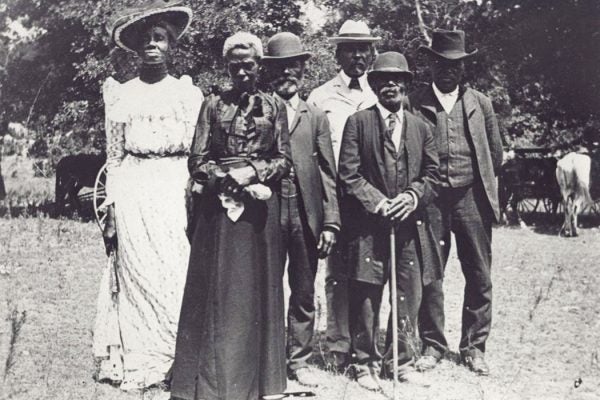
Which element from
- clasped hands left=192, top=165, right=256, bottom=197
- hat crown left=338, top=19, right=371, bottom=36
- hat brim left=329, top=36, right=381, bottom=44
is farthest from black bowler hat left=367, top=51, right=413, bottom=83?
clasped hands left=192, top=165, right=256, bottom=197

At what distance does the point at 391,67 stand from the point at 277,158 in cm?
114

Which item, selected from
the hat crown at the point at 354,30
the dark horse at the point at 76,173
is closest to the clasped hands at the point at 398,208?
the hat crown at the point at 354,30

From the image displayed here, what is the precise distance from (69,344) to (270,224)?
2770mm

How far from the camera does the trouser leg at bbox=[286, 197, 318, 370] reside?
4.75 m

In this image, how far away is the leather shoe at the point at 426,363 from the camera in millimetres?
5168

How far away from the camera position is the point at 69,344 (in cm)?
601

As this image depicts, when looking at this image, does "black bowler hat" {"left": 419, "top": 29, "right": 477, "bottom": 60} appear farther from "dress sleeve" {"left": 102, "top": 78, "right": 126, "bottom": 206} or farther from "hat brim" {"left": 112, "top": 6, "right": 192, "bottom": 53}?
"dress sleeve" {"left": 102, "top": 78, "right": 126, "bottom": 206}

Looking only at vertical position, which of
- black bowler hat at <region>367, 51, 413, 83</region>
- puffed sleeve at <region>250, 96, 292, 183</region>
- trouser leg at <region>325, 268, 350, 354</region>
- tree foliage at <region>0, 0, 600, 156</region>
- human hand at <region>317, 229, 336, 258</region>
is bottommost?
trouser leg at <region>325, 268, 350, 354</region>

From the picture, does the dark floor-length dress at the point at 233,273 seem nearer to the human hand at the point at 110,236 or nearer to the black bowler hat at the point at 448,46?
the human hand at the point at 110,236

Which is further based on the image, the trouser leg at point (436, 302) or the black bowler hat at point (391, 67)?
the trouser leg at point (436, 302)

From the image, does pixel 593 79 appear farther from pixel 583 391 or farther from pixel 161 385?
pixel 161 385

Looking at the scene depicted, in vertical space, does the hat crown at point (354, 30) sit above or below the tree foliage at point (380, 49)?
below

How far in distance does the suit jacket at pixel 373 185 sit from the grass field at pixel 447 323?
87cm

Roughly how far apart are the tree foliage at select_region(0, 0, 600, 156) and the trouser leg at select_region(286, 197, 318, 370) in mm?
9955
